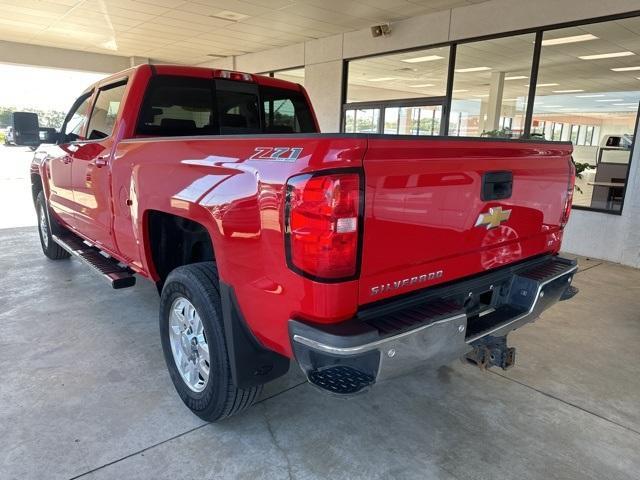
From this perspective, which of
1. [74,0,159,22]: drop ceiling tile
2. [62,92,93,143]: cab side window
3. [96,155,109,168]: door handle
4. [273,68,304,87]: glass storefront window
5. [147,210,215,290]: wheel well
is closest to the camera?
[147,210,215,290]: wheel well

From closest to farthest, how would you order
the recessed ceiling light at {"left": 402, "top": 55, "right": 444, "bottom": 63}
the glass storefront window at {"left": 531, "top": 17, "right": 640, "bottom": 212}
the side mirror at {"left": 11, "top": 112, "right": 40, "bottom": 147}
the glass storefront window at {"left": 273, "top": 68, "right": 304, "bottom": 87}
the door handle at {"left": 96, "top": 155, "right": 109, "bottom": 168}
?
the door handle at {"left": 96, "top": 155, "right": 109, "bottom": 168} → the side mirror at {"left": 11, "top": 112, "right": 40, "bottom": 147} → the glass storefront window at {"left": 531, "top": 17, "right": 640, "bottom": 212} → the recessed ceiling light at {"left": 402, "top": 55, "right": 444, "bottom": 63} → the glass storefront window at {"left": 273, "top": 68, "right": 304, "bottom": 87}

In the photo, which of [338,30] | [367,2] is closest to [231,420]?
[367,2]

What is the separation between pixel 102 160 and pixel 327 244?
2.30 m

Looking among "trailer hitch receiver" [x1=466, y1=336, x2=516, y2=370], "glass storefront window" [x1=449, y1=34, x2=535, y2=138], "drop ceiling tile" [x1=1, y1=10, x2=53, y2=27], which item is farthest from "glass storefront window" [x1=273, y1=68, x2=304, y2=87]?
"trailer hitch receiver" [x1=466, y1=336, x2=516, y2=370]

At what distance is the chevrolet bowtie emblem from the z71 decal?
93 centimetres

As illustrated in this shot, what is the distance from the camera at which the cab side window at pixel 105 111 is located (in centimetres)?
326

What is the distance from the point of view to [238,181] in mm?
1798

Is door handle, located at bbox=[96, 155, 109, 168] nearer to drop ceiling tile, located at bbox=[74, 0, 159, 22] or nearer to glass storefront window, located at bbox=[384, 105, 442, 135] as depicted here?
drop ceiling tile, located at bbox=[74, 0, 159, 22]

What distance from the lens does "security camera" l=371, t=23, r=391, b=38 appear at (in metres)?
8.62

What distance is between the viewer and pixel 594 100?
1147 centimetres

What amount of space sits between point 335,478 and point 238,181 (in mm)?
1373

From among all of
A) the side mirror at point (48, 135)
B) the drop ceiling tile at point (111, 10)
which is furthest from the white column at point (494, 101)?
the side mirror at point (48, 135)

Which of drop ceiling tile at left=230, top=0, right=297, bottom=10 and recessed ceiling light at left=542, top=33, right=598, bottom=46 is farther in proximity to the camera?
drop ceiling tile at left=230, top=0, right=297, bottom=10

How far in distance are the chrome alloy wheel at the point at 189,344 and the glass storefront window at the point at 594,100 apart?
20.9 feet
